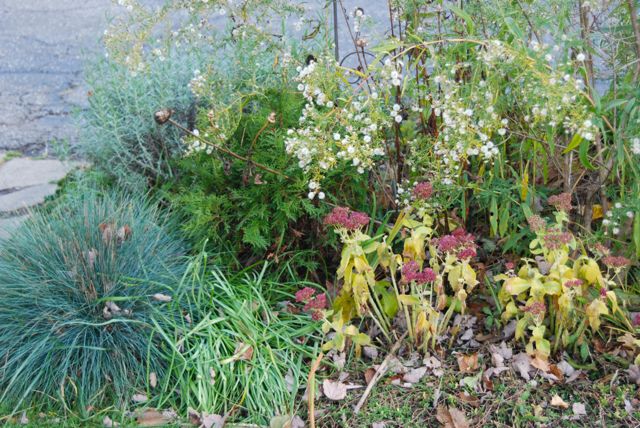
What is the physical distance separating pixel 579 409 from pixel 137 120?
8.61ft

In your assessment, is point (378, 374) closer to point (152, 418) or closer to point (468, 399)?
point (468, 399)

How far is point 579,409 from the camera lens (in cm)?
262

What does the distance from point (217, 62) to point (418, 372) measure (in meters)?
2.02

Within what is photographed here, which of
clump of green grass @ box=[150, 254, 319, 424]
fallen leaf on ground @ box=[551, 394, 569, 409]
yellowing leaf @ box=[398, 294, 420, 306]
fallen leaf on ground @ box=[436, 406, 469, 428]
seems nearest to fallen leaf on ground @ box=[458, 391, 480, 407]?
fallen leaf on ground @ box=[436, 406, 469, 428]

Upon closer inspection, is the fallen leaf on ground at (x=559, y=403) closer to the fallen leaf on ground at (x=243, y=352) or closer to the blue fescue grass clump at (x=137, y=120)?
the fallen leaf on ground at (x=243, y=352)

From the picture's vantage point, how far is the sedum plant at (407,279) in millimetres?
2695

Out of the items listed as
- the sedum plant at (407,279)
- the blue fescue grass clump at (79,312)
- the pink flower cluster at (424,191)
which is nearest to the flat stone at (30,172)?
the blue fescue grass clump at (79,312)

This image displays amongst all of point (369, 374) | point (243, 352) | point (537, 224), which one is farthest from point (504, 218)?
point (243, 352)

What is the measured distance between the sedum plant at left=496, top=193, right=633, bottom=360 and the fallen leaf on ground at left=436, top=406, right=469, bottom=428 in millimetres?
387

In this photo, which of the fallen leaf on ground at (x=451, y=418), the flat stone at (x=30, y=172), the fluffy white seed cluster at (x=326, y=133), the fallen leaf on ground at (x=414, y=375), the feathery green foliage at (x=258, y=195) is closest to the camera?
the fallen leaf on ground at (x=451, y=418)

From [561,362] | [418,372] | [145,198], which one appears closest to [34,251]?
[145,198]

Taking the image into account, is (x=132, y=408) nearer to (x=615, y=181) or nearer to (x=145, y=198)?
(x=145, y=198)

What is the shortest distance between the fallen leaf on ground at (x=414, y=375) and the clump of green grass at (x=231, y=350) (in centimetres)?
40

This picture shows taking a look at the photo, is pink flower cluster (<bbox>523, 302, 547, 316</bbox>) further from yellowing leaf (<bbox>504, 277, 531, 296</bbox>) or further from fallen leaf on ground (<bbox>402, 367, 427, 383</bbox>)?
fallen leaf on ground (<bbox>402, 367, 427, 383</bbox>)
